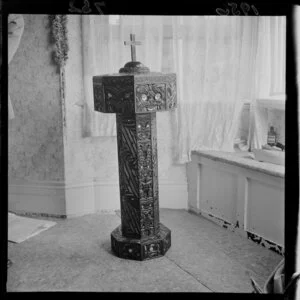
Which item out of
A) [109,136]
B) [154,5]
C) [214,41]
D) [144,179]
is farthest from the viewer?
[109,136]

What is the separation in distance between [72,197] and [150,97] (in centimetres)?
107

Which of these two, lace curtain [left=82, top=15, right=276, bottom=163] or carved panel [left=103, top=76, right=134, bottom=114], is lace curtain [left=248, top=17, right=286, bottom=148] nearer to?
lace curtain [left=82, top=15, right=276, bottom=163]

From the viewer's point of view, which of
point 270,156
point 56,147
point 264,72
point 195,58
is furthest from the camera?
point 56,147

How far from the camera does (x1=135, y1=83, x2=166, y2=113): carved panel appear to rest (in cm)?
202

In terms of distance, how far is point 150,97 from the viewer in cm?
205

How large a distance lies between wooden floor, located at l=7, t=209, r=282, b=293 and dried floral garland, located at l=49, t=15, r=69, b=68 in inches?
41.8

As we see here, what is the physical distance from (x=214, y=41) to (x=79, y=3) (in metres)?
1.05

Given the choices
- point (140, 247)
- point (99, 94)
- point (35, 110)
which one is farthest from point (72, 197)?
point (99, 94)

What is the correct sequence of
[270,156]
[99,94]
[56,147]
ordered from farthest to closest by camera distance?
[56,147] < [270,156] < [99,94]

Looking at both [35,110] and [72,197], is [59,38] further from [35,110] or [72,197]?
[72,197]

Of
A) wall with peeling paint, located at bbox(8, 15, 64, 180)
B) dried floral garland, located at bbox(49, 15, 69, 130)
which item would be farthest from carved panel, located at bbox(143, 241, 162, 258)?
dried floral garland, located at bbox(49, 15, 69, 130)
